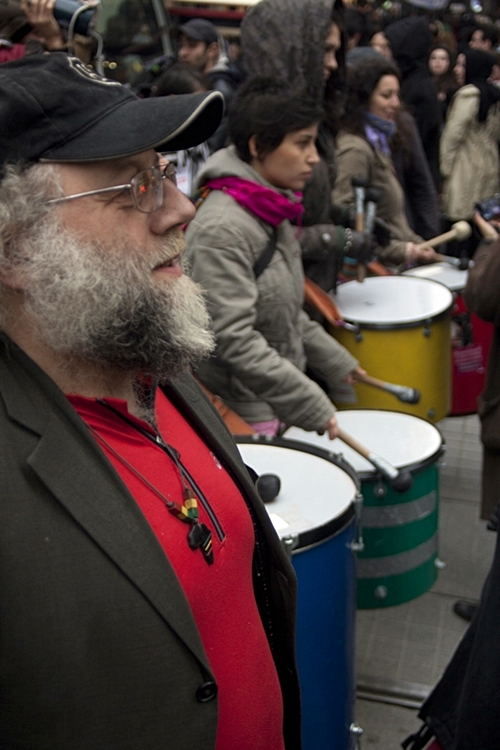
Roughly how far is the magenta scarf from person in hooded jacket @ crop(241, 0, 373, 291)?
2.56 ft

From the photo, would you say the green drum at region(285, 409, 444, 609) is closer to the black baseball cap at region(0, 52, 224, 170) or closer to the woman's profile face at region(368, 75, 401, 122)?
the black baseball cap at region(0, 52, 224, 170)

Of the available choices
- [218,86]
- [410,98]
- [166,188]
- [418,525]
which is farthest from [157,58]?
[166,188]

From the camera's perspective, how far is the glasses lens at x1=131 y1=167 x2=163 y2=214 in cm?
118

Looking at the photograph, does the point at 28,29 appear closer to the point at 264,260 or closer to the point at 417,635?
the point at 264,260

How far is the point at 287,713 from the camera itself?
150cm

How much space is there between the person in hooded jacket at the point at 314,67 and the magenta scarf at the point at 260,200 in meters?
0.78

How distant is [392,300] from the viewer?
371 centimetres

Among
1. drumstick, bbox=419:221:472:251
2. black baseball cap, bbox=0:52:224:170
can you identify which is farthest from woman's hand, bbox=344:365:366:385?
black baseball cap, bbox=0:52:224:170

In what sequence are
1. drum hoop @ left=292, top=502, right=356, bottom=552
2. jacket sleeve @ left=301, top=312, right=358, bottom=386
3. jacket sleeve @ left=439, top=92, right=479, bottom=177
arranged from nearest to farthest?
drum hoop @ left=292, top=502, right=356, bottom=552, jacket sleeve @ left=301, top=312, right=358, bottom=386, jacket sleeve @ left=439, top=92, right=479, bottom=177

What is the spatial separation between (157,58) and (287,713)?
495 cm

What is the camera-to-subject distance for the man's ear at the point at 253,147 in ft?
8.42

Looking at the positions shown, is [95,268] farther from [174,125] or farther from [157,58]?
[157,58]

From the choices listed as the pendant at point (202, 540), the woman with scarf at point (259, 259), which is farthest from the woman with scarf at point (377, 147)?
the pendant at point (202, 540)

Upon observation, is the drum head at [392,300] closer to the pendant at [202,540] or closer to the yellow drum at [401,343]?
the yellow drum at [401,343]
